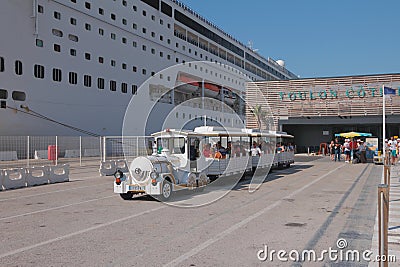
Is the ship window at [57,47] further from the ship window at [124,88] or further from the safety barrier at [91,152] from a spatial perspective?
the safety barrier at [91,152]

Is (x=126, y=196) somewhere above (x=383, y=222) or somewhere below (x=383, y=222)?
below

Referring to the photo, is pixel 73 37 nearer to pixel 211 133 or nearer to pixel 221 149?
pixel 221 149

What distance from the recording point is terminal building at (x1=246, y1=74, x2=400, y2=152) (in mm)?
37562

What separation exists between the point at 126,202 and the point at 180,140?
255 cm

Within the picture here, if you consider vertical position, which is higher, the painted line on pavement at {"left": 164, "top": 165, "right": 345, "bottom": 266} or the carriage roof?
the carriage roof

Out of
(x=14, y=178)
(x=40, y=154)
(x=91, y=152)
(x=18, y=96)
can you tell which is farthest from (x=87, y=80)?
(x=14, y=178)

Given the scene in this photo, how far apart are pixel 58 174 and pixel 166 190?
8.12 m

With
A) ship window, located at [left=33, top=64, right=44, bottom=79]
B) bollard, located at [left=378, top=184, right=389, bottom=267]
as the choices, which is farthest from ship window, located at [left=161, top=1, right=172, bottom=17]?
bollard, located at [left=378, top=184, right=389, bottom=267]

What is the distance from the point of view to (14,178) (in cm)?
1516

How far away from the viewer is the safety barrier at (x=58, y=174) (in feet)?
55.0

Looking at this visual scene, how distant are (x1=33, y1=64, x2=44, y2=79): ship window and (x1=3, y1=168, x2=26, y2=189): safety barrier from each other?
19.8 meters

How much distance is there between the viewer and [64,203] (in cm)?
1105

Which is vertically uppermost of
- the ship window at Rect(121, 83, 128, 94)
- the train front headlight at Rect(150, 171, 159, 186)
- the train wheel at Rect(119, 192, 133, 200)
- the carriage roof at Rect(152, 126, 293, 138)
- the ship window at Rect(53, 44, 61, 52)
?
the ship window at Rect(53, 44, 61, 52)

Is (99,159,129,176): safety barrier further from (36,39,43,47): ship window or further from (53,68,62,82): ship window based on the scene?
(36,39,43,47): ship window
